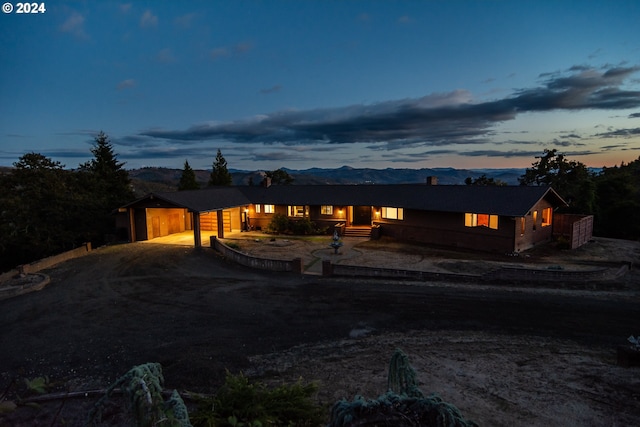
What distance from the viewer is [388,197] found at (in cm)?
3050

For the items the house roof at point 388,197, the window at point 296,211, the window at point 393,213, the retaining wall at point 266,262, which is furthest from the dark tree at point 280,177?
the retaining wall at point 266,262

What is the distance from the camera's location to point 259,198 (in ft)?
113

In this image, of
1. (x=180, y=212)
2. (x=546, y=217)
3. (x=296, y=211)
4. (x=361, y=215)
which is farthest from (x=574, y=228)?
(x=180, y=212)

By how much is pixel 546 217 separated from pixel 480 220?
6.31m

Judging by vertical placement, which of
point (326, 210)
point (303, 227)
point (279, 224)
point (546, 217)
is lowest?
point (303, 227)

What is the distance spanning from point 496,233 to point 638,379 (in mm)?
15401

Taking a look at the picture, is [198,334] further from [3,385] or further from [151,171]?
[151,171]

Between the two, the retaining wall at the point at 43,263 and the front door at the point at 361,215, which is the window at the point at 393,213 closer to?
the front door at the point at 361,215

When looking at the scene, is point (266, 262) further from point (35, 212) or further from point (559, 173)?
point (559, 173)

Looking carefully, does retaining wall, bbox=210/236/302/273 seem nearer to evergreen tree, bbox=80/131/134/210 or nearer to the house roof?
the house roof

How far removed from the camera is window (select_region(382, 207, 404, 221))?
28.4m

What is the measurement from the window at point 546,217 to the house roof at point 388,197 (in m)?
0.77

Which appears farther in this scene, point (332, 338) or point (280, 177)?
point (280, 177)

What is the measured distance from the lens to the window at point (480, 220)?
23.2 meters
